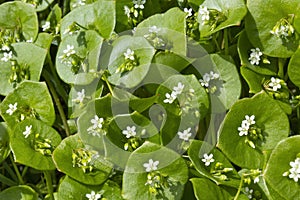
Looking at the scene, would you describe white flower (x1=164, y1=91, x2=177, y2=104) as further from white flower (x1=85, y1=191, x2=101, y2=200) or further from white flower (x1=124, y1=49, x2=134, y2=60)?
white flower (x1=85, y1=191, x2=101, y2=200)

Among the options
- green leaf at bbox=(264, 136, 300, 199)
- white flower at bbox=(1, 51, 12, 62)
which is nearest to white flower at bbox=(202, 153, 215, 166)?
green leaf at bbox=(264, 136, 300, 199)

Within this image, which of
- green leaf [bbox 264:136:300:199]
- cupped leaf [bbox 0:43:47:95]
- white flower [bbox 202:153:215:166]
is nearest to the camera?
green leaf [bbox 264:136:300:199]

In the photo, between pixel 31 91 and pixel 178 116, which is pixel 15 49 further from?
pixel 178 116

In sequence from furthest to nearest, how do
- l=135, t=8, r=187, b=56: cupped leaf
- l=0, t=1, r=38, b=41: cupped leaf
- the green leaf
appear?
l=0, t=1, r=38, b=41: cupped leaf < l=135, t=8, r=187, b=56: cupped leaf < the green leaf

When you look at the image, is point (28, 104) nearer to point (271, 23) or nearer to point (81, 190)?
point (81, 190)

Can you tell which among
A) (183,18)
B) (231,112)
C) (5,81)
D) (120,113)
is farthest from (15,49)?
(231,112)

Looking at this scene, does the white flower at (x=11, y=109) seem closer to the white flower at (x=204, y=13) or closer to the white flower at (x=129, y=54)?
the white flower at (x=129, y=54)

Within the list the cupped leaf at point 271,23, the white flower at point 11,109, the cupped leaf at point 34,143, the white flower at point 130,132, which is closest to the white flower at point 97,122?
the white flower at point 130,132
